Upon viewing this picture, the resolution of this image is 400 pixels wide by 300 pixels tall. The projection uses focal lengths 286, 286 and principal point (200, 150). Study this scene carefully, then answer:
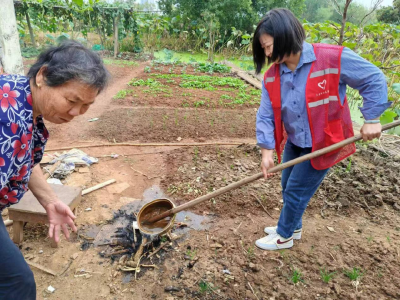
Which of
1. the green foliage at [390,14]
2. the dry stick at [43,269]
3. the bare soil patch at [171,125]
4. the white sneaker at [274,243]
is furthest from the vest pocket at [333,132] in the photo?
the green foliage at [390,14]

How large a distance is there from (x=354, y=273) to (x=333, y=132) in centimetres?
118

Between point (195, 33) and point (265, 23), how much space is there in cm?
1374

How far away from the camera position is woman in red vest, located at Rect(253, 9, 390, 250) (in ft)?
6.00

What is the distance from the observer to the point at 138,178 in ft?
12.3

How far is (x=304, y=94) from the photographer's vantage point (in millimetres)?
1939

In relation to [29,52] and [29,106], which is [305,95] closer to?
[29,106]

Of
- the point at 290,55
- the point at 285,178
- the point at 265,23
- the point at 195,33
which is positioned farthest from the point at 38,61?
the point at 195,33

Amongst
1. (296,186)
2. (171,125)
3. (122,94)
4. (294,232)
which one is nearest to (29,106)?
(296,186)

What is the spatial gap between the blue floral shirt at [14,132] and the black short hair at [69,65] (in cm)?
10

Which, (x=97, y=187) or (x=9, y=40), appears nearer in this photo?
(x=97, y=187)

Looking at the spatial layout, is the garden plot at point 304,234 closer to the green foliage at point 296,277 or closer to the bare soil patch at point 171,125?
the green foliage at point 296,277

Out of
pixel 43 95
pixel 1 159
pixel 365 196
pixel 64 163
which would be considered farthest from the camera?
pixel 64 163

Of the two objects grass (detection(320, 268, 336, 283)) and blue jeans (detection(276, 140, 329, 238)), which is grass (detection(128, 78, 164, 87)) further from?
grass (detection(320, 268, 336, 283))

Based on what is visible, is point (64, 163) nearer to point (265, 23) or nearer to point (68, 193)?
point (68, 193)
